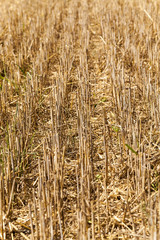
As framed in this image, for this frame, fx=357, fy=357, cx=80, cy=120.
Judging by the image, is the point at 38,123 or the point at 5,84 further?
the point at 5,84

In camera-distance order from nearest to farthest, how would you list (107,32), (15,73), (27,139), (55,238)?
(55,238)
(27,139)
(15,73)
(107,32)

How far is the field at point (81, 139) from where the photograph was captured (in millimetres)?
1655

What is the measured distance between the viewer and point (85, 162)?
176 centimetres

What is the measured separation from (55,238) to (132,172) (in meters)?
Result: 0.53

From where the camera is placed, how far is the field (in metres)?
1.66

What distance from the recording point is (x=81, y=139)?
185 centimetres

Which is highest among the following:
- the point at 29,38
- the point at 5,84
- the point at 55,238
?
the point at 29,38

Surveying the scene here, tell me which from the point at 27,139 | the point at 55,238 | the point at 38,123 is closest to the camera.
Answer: the point at 55,238

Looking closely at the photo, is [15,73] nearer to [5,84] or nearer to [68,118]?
[5,84]

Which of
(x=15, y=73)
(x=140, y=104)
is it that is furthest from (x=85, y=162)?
(x=15, y=73)

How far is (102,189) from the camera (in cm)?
198

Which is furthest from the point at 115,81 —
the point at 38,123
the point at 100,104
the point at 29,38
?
the point at 29,38

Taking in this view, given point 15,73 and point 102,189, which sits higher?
point 15,73

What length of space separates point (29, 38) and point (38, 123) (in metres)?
1.72
